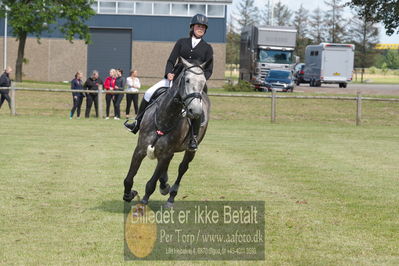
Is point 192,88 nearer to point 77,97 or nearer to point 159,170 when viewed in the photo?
point 159,170

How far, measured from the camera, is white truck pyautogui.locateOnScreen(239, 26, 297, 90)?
47.1 meters

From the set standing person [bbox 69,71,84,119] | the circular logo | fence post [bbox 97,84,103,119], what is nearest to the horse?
the circular logo

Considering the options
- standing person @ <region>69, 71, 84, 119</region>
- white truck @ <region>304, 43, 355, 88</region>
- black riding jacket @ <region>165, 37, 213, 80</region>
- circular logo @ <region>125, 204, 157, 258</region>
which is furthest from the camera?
white truck @ <region>304, 43, 355, 88</region>

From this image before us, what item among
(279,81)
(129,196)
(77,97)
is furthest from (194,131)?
(279,81)

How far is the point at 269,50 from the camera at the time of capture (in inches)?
1885

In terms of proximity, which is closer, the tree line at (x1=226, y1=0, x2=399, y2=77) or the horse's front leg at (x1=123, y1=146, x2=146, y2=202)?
the horse's front leg at (x1=123, y1=146, x2=146, y2=202)

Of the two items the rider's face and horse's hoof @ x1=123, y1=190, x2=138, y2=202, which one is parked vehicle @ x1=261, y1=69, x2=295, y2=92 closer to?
the rider's face

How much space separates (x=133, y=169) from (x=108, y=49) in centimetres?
5073

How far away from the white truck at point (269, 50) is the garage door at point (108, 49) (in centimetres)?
1425

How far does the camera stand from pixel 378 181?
42.9 ft

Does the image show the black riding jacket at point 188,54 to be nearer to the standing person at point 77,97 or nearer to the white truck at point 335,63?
the standing person at point 77,97

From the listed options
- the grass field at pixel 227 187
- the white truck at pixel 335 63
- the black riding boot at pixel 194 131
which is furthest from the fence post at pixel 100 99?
the white truck at pixel 335 63

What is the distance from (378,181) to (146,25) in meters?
48.1

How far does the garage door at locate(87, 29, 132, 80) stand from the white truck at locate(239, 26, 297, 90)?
561 inches
